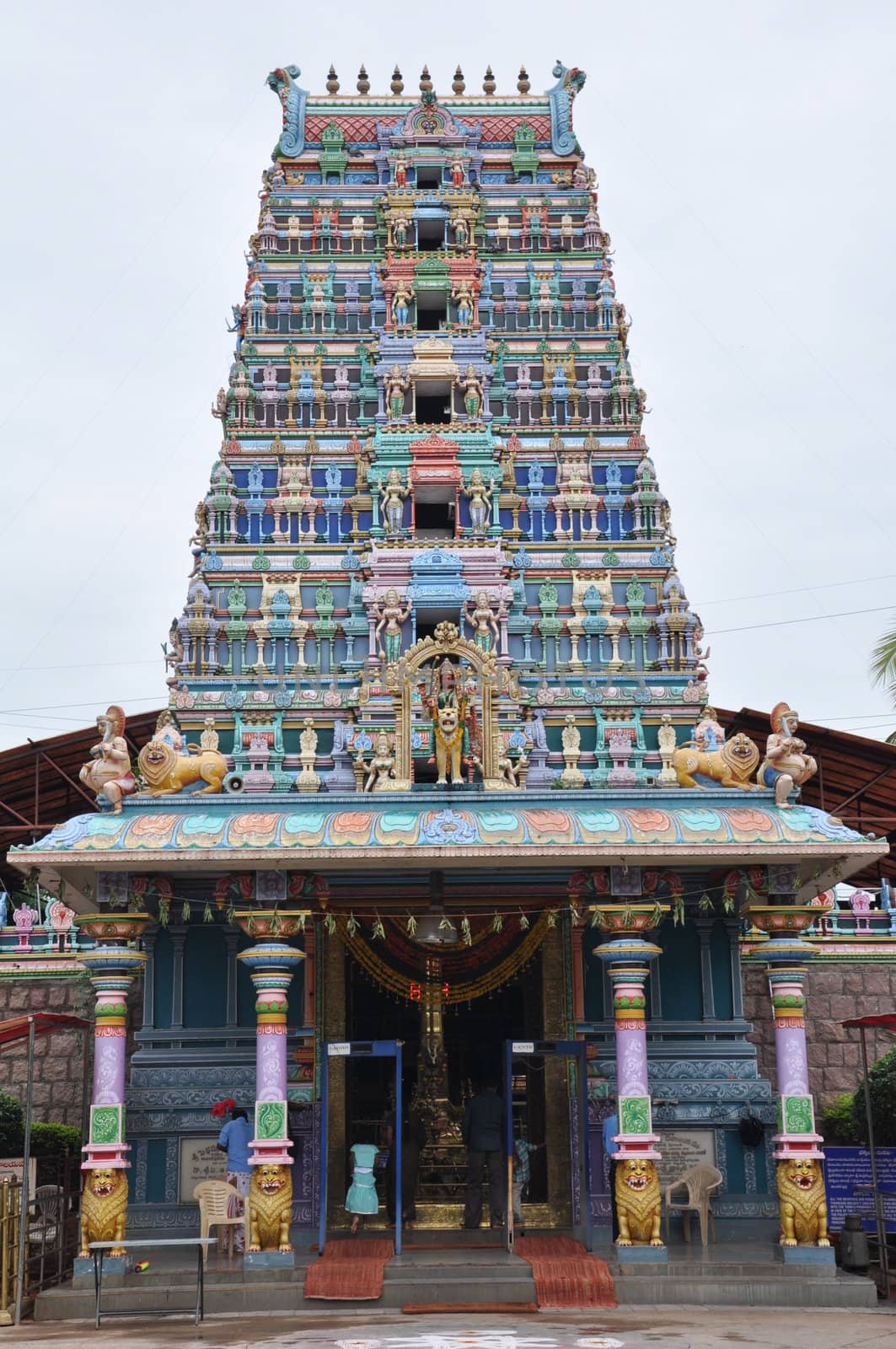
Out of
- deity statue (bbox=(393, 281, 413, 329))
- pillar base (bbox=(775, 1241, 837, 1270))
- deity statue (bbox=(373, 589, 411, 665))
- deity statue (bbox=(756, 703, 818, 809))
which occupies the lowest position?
pillar base (bbox=(775, 1241, 837, 1270))

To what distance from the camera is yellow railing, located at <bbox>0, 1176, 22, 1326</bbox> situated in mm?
14805

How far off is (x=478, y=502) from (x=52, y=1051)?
11006 millimetres

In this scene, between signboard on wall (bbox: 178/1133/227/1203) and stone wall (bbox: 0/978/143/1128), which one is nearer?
signboard on wall (bbox: 178/1133/227/1203)

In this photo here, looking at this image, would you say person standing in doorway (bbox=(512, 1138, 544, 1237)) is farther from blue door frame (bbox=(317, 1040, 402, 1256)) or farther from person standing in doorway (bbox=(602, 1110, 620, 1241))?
blue door frame (bbox=(317, 1040, 402, 1256))

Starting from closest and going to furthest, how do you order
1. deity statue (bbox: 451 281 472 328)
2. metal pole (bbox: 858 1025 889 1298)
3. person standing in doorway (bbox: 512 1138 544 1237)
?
metal pole (bbox: 858 1025 889 1298)
person standing in doorway (bbox: 512 1138 544 1237)
deity statue (bbox: 451 281 472 328)

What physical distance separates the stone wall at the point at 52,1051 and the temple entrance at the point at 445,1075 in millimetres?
4414

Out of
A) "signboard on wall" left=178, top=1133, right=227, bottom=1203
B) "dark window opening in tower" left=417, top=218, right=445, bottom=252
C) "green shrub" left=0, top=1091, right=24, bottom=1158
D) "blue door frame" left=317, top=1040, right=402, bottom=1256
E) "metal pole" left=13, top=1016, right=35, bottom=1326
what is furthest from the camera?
"dark window opening in tower" left=417, top=218, right=445, bottom=252

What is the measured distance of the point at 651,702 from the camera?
69.0ft

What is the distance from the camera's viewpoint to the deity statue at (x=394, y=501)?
22.5m

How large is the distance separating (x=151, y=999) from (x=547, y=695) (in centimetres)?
684

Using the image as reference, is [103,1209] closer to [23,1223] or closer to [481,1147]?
[23,1223]

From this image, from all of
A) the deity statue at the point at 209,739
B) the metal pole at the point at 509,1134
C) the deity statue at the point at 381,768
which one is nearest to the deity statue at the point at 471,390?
the deity statue at the point at 381,768

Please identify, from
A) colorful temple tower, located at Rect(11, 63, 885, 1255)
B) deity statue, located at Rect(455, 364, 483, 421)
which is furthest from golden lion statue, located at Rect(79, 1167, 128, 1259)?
deity statue, located at Rect(455, 364, 483, 421)

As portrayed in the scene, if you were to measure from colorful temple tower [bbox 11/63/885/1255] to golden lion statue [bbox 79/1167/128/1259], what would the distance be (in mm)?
187
